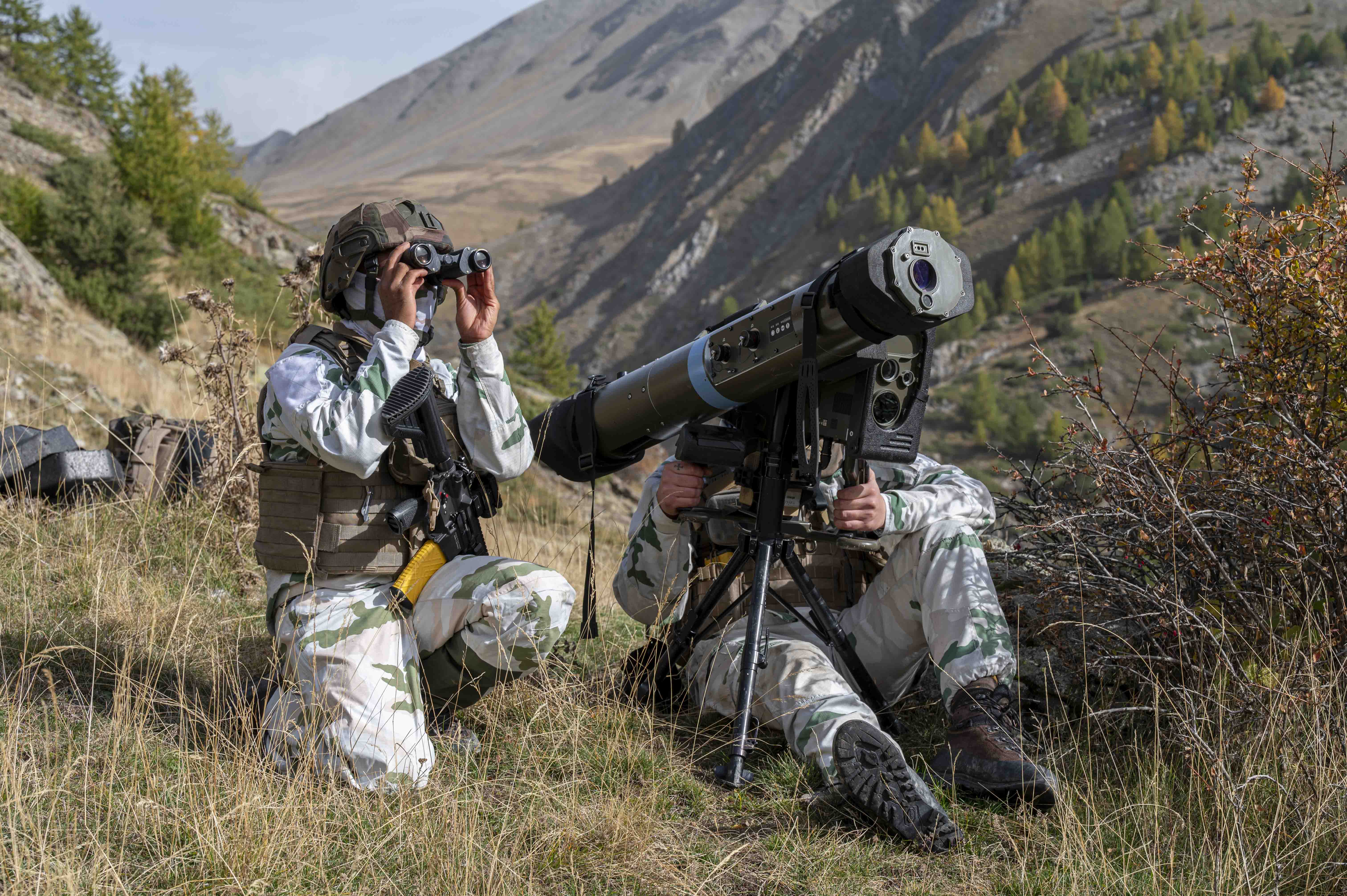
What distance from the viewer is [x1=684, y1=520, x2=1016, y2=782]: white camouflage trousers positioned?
3.08m

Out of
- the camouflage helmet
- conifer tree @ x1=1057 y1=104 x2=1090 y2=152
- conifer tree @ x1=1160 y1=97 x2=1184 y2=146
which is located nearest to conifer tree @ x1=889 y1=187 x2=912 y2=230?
conifer tree @ x1=1057 y1=104 x2=1090 y2=152

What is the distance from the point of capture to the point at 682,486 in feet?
11.1

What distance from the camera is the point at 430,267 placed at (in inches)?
126

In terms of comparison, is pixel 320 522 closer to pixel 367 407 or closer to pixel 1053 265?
pixel 367 407

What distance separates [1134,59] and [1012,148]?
16540 millimetres

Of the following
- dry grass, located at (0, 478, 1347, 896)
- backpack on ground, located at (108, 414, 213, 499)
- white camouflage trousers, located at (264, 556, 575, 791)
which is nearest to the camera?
dry grass, located at (0, 478, 1347, 896)

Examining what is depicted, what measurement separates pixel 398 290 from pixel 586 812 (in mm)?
1703

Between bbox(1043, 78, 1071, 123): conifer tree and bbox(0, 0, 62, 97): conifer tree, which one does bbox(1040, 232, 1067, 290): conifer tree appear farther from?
bbox(0, 0, 62, 97): conifer tree

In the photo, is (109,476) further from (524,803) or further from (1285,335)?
(1285,335)

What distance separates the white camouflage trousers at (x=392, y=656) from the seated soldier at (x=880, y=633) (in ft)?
1.81

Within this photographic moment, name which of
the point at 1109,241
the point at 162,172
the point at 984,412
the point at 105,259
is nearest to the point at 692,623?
the point at 105,259

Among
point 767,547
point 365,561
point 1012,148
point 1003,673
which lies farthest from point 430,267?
point 1012,148

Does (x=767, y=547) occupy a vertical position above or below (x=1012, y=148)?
below

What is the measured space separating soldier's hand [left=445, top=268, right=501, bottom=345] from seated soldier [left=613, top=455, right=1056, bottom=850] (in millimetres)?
797
